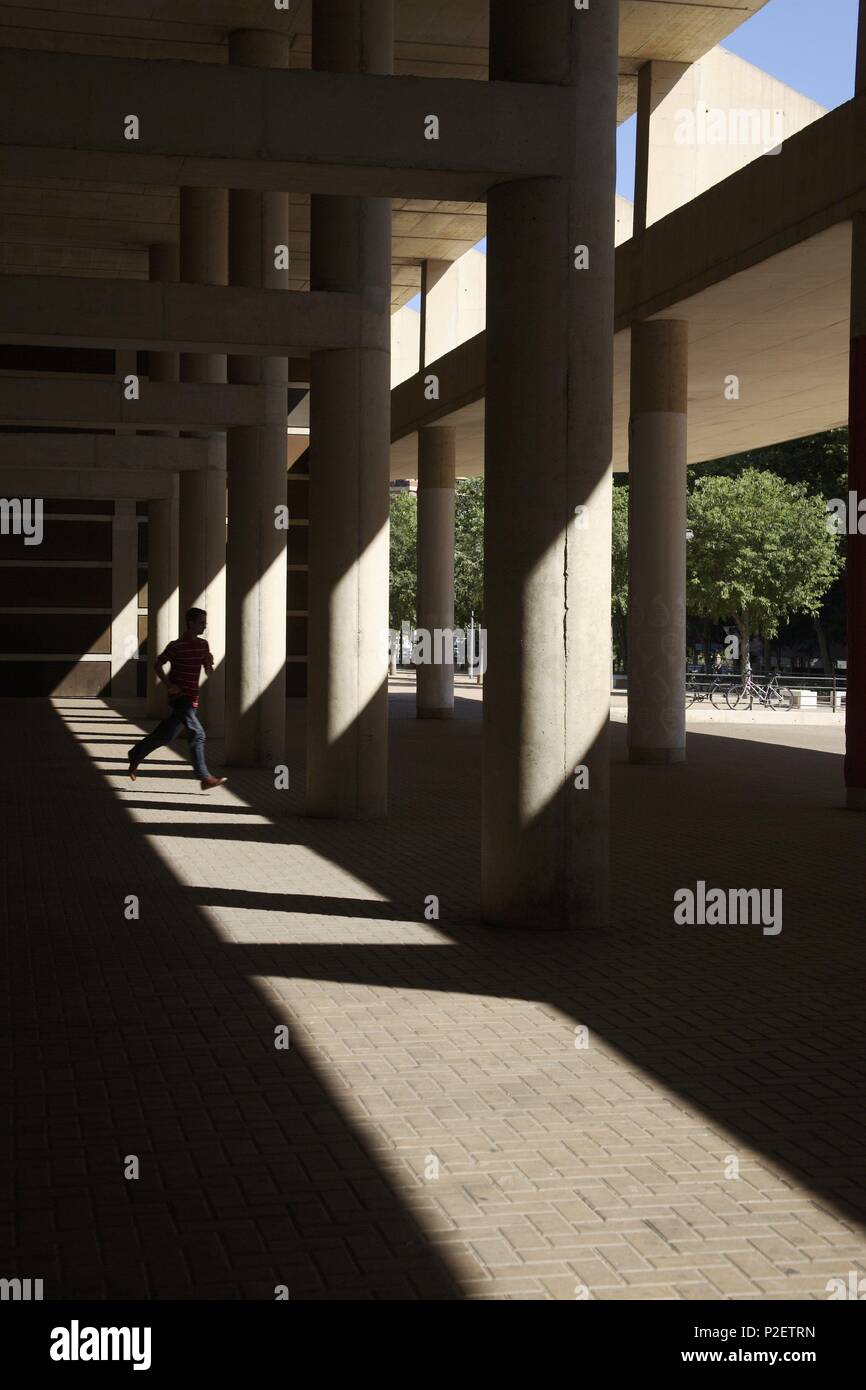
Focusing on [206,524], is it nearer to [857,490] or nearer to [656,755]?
[656,755]

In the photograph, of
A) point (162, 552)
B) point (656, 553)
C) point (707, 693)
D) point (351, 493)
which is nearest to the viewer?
point (351, 493)

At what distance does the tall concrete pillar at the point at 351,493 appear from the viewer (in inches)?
651

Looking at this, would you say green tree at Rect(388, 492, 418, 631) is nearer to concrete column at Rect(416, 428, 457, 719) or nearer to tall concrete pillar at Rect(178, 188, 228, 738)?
concrete column at Rect(416, 428, 457, 719)

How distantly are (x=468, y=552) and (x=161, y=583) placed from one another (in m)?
35.9

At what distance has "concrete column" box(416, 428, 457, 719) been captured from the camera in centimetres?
3534

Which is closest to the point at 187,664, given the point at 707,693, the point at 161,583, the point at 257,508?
the point at 257,508

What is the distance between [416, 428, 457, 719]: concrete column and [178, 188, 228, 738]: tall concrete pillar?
750 cm

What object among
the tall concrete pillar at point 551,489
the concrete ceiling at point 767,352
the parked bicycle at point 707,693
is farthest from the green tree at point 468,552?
the tall concrete pillar at point 551,489

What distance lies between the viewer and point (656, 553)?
78.3 ft

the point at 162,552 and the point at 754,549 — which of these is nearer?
the point at 162,552

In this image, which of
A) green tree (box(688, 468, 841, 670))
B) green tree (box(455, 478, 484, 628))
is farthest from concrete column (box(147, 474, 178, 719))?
green tree (box(455, 478, 484, 628))

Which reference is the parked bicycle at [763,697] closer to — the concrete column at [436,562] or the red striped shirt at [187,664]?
the concrete column at [436,562]

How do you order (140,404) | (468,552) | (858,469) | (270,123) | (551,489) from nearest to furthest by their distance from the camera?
(270,123) < (551,489) < (858,469) < (140,404) < (468,552)
